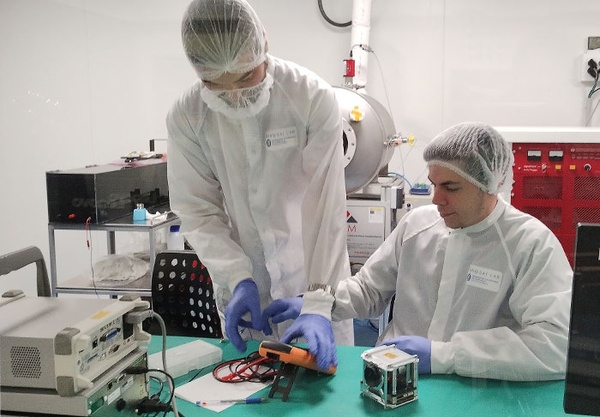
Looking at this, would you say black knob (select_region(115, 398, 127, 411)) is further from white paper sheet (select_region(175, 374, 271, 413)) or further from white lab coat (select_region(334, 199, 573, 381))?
white lab coat (select_region(334, 199, 573, 381))

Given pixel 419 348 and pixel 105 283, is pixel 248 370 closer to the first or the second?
pixel 419 348

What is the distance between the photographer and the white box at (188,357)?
46.4 inches

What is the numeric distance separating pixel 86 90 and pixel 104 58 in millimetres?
218

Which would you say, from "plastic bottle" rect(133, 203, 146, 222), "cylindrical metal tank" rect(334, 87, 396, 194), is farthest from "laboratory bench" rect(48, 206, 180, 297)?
"cylindrical metal tank" rect(334, 87, 396, 194)

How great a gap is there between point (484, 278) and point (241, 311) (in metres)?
0.60

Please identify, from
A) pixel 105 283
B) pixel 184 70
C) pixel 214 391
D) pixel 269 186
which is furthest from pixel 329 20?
pixel 214 391

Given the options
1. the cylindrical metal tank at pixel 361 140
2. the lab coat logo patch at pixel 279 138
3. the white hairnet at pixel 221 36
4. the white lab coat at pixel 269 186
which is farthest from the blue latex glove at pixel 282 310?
the cylindrical metal tank at pixel 361 140

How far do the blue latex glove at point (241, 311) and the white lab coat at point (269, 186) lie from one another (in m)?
0.04

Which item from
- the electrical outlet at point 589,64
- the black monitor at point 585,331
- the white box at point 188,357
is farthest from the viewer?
the electrical outlet at point 589,64

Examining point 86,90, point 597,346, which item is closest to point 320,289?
point 597,346

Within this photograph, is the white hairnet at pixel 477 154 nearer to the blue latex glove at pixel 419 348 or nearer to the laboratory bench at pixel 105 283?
the blue latex glove at pixel 419 348

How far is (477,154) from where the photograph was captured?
4.24ft

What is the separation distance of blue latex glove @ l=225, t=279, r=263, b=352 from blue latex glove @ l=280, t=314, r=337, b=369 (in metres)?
0.13

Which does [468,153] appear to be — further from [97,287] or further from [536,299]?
[97,287]
